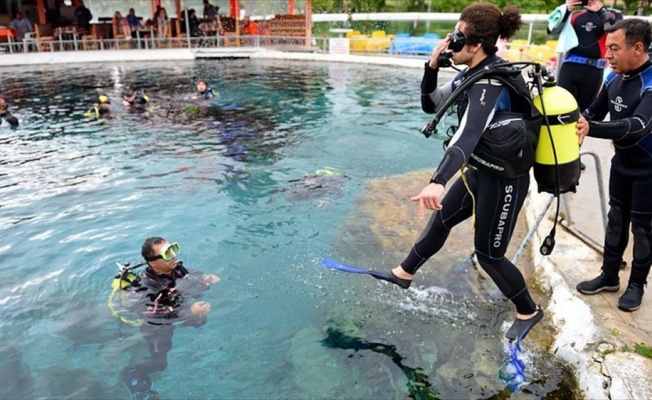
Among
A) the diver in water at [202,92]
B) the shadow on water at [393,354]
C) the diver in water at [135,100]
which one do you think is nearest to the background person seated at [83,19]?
the diver in water at [202,92]

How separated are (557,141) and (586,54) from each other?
2.61 meters

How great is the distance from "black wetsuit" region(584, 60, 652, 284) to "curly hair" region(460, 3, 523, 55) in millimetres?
897

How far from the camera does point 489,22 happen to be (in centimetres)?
308

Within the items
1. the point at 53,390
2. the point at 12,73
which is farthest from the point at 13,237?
the point at 12,73

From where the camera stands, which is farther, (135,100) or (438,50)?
(135,100)

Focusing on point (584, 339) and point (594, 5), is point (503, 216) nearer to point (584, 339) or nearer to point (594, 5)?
point (584, 339)

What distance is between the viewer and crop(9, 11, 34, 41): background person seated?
23.2 metres

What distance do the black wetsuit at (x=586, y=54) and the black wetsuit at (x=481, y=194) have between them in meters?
2.29

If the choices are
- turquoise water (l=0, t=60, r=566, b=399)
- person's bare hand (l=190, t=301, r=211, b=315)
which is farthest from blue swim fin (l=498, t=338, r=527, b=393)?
person's bare hand (l=190, t=301, r=211, b=315)

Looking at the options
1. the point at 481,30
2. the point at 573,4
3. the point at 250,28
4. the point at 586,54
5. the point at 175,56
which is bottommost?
the point at 175,56

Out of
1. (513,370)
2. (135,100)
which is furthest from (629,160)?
(135,100)

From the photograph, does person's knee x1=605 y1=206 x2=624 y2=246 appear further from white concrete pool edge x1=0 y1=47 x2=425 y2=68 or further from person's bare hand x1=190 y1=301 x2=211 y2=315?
white concrete pool edge x1=0 y1=47 x2=425 y2=68

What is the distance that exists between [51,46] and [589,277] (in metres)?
25.6

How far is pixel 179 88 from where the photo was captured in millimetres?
16734
